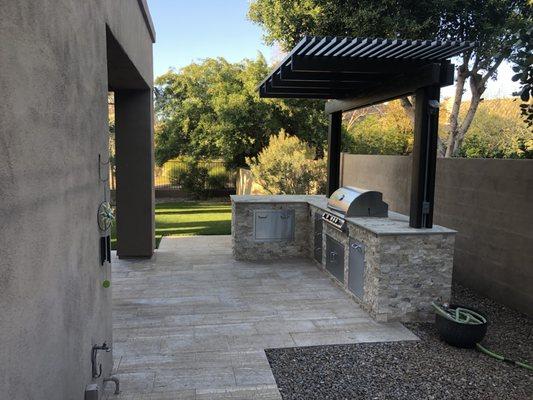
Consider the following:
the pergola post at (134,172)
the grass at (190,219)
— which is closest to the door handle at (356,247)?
the pergola post at (134,172)

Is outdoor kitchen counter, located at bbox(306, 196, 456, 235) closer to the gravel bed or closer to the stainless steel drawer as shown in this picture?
the gravel bed

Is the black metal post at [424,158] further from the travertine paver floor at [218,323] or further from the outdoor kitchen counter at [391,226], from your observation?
the travertine paver floor at [218,323]

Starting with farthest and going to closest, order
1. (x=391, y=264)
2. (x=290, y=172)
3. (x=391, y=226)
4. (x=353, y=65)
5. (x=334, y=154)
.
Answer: (x=290, y=172)
(x=334, y=154)
(x=353, y=65)
(x=391, y=226)
(x=391, y=264)

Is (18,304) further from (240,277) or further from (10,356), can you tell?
(240,277)

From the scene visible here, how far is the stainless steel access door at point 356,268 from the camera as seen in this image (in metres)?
5.56

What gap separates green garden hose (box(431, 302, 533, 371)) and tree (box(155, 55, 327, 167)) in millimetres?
12571

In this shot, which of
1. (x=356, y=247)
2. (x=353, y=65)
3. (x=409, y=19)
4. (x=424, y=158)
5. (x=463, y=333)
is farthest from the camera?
(x=409, y=19)

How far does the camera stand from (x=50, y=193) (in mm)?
2143

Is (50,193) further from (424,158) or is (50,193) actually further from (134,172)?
(134,172)

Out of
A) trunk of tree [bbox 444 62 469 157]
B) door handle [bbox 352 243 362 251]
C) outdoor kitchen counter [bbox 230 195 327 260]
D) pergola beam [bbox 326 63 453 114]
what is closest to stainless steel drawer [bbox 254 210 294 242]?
outdoor kitchen counter [bbox 230 195 327 260]

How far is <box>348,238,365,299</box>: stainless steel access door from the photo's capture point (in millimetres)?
5559

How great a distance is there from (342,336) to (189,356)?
5.43ft

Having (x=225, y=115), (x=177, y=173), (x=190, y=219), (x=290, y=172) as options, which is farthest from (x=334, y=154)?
(x=177, y=173)

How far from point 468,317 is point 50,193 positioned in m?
4.21
